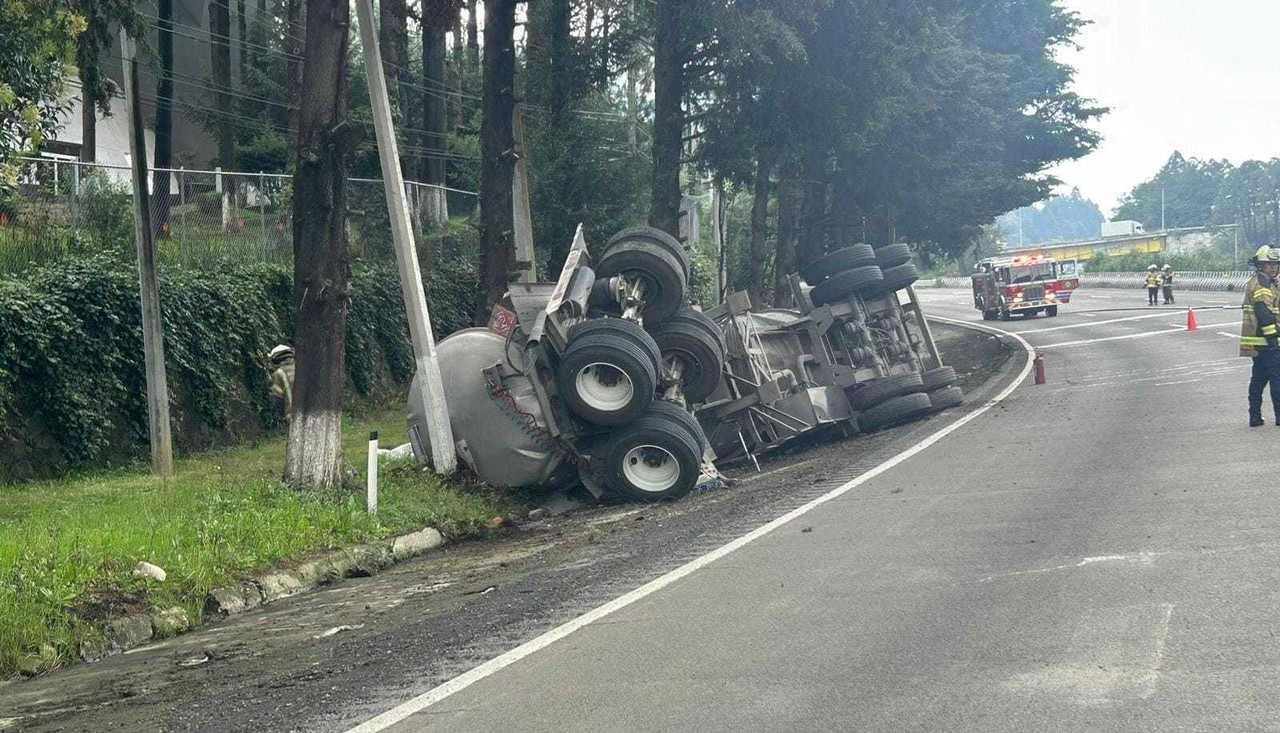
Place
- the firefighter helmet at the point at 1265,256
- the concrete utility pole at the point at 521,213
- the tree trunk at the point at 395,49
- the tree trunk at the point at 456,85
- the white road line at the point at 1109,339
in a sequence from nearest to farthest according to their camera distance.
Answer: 1. the firefighter helmet at the point at 1265,256
2. the concrete utility pole at the point at 521,213
3. the tree trunk at the point at 395,49
4. the white road line at the point at 1109,339
5. the tree trunk at the point at 456,85

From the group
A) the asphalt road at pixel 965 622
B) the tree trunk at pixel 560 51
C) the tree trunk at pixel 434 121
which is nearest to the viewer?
the asphalt road at pixel 965 622

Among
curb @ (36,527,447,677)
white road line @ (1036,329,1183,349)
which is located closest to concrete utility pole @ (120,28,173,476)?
curb @ (36,527,447,677)

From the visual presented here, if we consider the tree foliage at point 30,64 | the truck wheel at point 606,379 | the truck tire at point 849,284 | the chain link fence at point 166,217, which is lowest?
the truck wheel at point 606,379

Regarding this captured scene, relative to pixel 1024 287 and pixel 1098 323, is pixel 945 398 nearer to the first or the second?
pixel 1098 323

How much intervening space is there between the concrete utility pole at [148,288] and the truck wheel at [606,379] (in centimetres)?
583

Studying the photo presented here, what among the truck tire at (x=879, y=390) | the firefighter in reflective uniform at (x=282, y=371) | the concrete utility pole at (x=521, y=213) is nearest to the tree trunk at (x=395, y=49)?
the concrete utility pole at (x=521, y=213)

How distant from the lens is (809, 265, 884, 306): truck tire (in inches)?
775

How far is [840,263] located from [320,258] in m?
8.40

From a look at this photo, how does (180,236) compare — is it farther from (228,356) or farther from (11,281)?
(11,281)

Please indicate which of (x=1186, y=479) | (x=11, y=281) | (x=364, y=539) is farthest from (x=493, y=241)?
(x=1186, y=479)

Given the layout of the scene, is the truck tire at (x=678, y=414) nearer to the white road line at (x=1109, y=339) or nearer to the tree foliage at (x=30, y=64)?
the tree foliage at (x=30, y=64)

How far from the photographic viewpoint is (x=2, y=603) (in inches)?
360

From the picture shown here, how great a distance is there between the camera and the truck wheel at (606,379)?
1420cm

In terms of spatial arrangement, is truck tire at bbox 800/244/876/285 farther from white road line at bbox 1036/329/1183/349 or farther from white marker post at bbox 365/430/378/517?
white road line at bbox 1036/329/1183/349
